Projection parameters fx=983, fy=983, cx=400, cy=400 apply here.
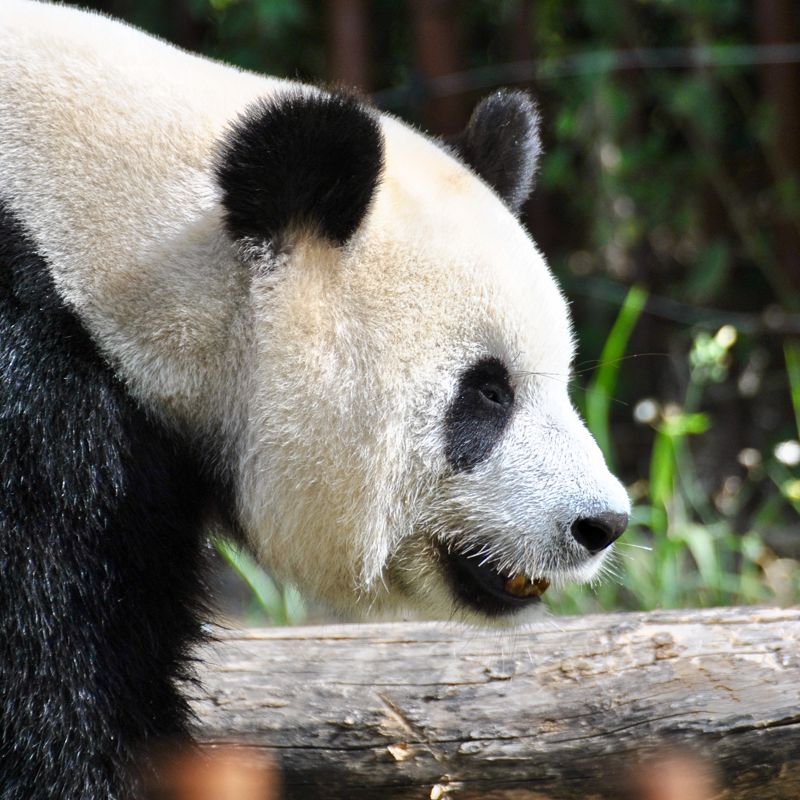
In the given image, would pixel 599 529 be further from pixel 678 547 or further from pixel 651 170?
pixel 651 170

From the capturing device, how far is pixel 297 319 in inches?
65.0

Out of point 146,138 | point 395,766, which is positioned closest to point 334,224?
point 146,138

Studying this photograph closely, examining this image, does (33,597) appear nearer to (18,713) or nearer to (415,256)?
(18,713)

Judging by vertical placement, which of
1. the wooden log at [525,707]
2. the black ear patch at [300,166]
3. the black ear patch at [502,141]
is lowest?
Result: the wooden log at [525,707]

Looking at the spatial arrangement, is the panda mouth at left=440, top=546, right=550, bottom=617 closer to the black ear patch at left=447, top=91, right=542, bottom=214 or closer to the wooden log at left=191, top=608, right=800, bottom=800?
the wooden log at left=191, top=608, right=800, bottom=800

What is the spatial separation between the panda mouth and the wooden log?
0.15 m

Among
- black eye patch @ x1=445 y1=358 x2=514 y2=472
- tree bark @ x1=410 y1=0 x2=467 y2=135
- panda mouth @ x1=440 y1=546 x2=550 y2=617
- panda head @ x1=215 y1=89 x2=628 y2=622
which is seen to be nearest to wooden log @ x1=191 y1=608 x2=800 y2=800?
panda mouth @ x1=440 y1=546 x2=550 y2=617

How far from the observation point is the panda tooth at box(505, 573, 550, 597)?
1.85m

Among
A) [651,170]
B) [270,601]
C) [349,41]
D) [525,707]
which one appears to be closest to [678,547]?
[270,601]

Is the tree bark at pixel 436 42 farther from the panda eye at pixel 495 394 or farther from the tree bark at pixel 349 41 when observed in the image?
the panda eye at pixel 495 394

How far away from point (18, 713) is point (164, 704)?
0.29 m

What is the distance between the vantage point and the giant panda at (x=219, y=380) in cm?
151

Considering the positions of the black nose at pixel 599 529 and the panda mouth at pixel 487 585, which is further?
the panda mouth at pixel 487 585

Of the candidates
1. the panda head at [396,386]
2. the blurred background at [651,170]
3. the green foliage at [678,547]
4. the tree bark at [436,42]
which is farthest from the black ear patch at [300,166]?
the tree bark at [436,42]
